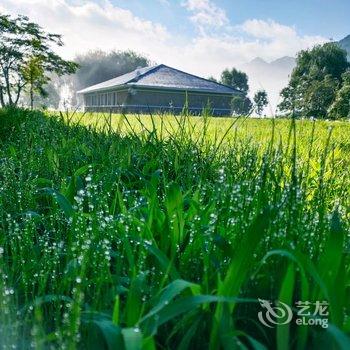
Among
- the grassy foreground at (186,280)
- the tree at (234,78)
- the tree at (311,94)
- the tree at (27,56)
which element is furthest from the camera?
the tree at (234,78)

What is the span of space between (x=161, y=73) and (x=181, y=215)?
4761cm

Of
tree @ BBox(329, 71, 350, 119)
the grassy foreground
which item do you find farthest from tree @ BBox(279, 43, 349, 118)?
the grassy foreground

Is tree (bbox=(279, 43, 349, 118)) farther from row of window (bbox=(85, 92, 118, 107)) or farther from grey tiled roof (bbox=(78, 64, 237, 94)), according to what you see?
row of window (bbox=(85, 92, 118, 107))

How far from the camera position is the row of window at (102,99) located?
50719mm

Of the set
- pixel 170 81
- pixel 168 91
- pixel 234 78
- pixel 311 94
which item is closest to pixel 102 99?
pixel 170 81

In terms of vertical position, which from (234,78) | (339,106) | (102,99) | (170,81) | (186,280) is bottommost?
(186,280)

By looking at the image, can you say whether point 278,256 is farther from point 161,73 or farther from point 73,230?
point 161,73

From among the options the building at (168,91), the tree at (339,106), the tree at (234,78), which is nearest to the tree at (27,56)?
the building at (168,91)

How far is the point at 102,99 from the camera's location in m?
56.1

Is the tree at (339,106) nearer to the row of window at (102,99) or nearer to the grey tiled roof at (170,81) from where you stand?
the grey tiled roof at (170,81)

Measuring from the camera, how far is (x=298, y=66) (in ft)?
229

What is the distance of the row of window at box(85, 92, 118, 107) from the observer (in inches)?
1997

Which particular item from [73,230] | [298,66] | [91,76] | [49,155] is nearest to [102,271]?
[73,230]

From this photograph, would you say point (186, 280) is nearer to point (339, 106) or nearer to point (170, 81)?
point (339, 106)
